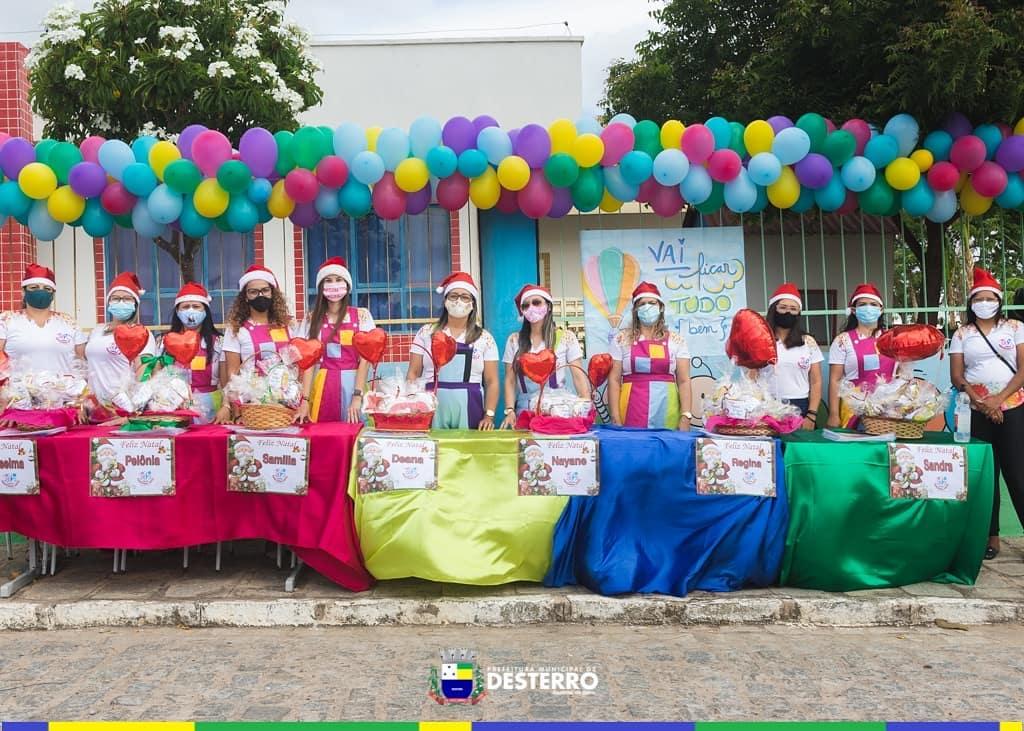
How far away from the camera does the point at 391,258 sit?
383 inches

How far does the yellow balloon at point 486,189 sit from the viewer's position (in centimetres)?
589

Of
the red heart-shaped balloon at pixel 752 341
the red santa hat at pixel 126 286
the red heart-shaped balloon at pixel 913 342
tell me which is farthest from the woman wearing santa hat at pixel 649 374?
the red santa hat at pixel 126 286

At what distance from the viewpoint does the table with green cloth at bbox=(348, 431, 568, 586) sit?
13.7 ft

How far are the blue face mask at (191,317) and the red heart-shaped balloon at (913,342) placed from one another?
3.74 m

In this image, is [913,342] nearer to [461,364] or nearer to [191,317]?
[461,364]

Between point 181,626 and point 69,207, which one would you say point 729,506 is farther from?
point 69,207

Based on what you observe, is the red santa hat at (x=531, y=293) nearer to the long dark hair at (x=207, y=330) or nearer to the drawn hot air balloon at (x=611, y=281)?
the drawn hot air balloon at (x=611, y=281)

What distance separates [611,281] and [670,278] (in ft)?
1.47

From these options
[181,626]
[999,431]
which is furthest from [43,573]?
[999,431]

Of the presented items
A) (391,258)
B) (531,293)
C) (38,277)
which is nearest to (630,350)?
(531,293)

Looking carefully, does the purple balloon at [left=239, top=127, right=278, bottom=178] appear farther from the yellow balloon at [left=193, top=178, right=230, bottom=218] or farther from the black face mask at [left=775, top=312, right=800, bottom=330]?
the black face mask at [left=775, top=312, right=800, bottom=330]

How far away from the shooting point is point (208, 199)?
5812 mm

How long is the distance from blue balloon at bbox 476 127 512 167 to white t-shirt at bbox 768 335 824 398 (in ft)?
7.15

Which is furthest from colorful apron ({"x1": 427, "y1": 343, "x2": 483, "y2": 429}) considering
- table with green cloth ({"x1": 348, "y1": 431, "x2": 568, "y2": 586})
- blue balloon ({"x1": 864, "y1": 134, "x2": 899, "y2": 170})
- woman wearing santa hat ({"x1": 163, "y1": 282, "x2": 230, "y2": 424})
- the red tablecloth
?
blue balloon ({"x1": 864, "y1": 134, "x2": 899, "y2": 170})
